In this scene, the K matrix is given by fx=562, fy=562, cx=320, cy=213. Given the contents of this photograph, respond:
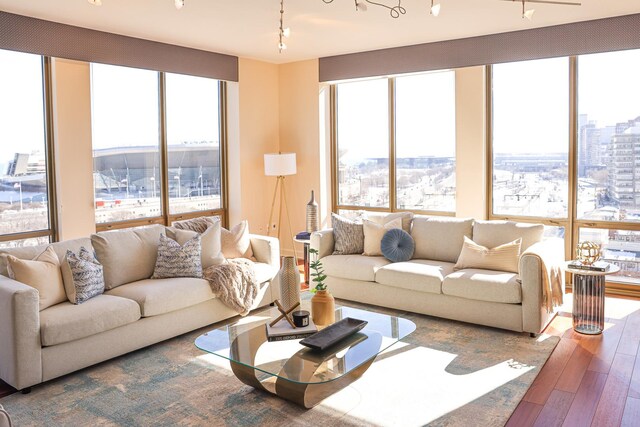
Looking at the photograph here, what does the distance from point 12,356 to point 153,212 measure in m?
3.07

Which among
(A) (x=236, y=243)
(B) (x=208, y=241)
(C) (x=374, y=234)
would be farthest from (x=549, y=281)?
(B) (x=208, y=241)

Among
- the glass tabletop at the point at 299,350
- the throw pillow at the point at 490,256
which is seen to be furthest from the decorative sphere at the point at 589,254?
the glass tabletop at the point at 299,350

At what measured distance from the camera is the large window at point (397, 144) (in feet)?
21.5

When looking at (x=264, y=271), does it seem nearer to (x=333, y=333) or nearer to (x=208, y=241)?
(x=208, y=241)

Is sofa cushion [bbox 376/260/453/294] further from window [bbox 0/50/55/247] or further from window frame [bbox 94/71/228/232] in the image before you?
window [bbox 0/50/55/247]

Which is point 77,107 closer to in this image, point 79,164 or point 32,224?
point 79,164

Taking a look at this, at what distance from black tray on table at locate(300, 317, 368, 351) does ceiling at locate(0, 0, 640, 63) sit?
263 cm

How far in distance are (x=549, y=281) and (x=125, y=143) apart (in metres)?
4.44

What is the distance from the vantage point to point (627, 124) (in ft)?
18.0

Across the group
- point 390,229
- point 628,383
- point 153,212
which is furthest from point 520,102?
point 153,212

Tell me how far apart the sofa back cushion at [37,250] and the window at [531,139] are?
4250mm

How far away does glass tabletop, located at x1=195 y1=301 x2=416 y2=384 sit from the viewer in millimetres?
2953

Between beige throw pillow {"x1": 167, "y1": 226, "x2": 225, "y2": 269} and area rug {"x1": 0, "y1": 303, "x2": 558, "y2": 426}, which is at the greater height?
beige throw pillow {"x1": 167, "y1": 226, "x2": 225, "y2": 269}

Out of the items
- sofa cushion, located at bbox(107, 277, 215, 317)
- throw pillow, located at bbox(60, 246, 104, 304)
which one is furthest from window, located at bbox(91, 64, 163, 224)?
throw pillow, located at bbox(60, 246, 104, 304)
